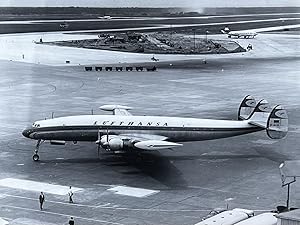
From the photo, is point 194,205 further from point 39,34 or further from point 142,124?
point 39,34

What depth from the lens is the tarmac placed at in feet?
160

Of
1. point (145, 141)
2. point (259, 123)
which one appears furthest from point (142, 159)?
point (259, 123)

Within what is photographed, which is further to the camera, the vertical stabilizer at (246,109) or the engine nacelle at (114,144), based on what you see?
the vertical stabilizer at (246,109)

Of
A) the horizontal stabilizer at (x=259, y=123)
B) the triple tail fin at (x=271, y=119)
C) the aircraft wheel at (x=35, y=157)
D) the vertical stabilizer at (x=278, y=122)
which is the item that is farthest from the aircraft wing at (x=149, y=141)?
the vertical stabilizer at (x=278, y=122)

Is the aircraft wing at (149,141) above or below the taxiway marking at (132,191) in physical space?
above

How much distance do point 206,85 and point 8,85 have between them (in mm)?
34794

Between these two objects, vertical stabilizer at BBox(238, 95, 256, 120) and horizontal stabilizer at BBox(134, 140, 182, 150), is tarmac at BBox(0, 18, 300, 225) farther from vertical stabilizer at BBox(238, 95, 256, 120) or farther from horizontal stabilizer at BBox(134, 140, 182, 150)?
vertical stabilizer at BBox(238, 95, 256, 120)

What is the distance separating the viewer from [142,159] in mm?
63250

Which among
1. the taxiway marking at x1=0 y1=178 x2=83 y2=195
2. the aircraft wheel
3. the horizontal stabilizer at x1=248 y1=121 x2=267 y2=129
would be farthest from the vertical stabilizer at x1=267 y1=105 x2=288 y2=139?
the aircraft wheel

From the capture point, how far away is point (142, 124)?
62.0 metres

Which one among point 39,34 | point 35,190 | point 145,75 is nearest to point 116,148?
point 35,190

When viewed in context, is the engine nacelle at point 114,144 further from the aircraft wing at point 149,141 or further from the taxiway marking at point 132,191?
the taxiway marking at point 132,191

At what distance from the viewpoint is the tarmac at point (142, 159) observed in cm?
4872

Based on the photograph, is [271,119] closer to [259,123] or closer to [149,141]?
[259,123]
